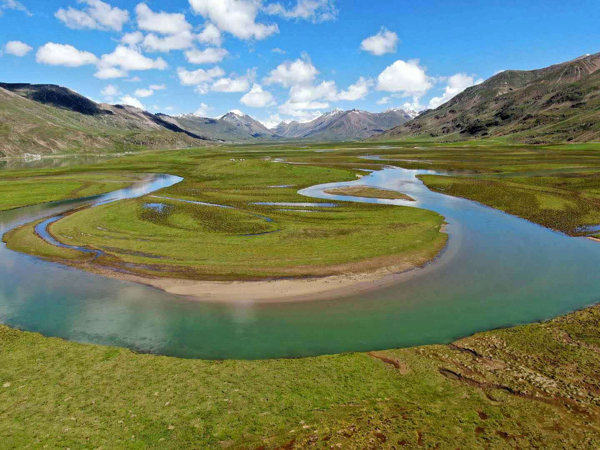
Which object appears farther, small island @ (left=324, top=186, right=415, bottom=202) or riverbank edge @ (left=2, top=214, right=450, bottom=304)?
small island @ (left=324, top=186, right=415, bottom=202)

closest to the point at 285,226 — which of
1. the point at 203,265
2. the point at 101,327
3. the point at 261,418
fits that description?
the point at 203,265

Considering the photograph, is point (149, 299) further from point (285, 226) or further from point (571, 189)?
point (571, 189)

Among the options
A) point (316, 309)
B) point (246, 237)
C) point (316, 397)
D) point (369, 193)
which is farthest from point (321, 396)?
point (369, 193)

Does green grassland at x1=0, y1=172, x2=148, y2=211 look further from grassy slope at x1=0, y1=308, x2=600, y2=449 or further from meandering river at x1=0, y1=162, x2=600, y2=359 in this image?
grassy slope at x1=0, y1=308, x2=600, y2=449

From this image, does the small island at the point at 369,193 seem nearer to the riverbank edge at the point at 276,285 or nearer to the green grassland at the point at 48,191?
the riverbank edge at the point at 276,285

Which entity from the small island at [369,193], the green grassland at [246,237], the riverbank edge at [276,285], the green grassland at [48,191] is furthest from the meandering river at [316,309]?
the green grassland at [48,191]

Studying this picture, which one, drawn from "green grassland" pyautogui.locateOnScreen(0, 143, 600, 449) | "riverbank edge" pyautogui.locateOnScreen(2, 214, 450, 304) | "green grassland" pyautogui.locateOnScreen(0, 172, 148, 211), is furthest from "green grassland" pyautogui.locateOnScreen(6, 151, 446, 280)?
"green grassland" pyautogui.locateOnScreen(0, 172, 148, 211)
